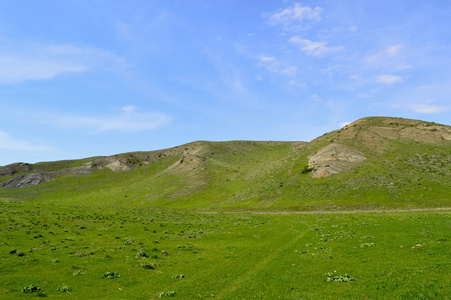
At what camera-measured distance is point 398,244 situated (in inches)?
971

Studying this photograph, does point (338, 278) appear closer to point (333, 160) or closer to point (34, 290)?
point (34, 290)

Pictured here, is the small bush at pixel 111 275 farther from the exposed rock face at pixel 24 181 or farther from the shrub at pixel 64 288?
the exposed rock face at pixel 24 181

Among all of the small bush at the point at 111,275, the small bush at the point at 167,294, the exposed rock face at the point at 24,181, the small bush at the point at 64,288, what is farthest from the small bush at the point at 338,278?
the exposed rock face at the point at 24,181

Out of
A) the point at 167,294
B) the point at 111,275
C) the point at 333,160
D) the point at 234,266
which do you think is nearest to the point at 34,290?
the point at 111,275

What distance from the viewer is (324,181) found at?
9019cm

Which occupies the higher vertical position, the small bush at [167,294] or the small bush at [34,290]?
the small bush at [34,290]

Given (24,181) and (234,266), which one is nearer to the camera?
(234,266)

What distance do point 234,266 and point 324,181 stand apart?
7571cm

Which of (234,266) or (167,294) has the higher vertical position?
(167,294)

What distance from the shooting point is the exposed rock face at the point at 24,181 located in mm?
182125

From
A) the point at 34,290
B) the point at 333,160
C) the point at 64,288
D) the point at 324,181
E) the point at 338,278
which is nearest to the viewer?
the point at 34,290

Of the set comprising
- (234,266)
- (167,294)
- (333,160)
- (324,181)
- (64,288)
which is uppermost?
(333,160)

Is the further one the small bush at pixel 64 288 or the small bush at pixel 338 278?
the small bush at pixel 64 288

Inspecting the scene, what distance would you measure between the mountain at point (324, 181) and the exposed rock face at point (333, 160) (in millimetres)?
362
